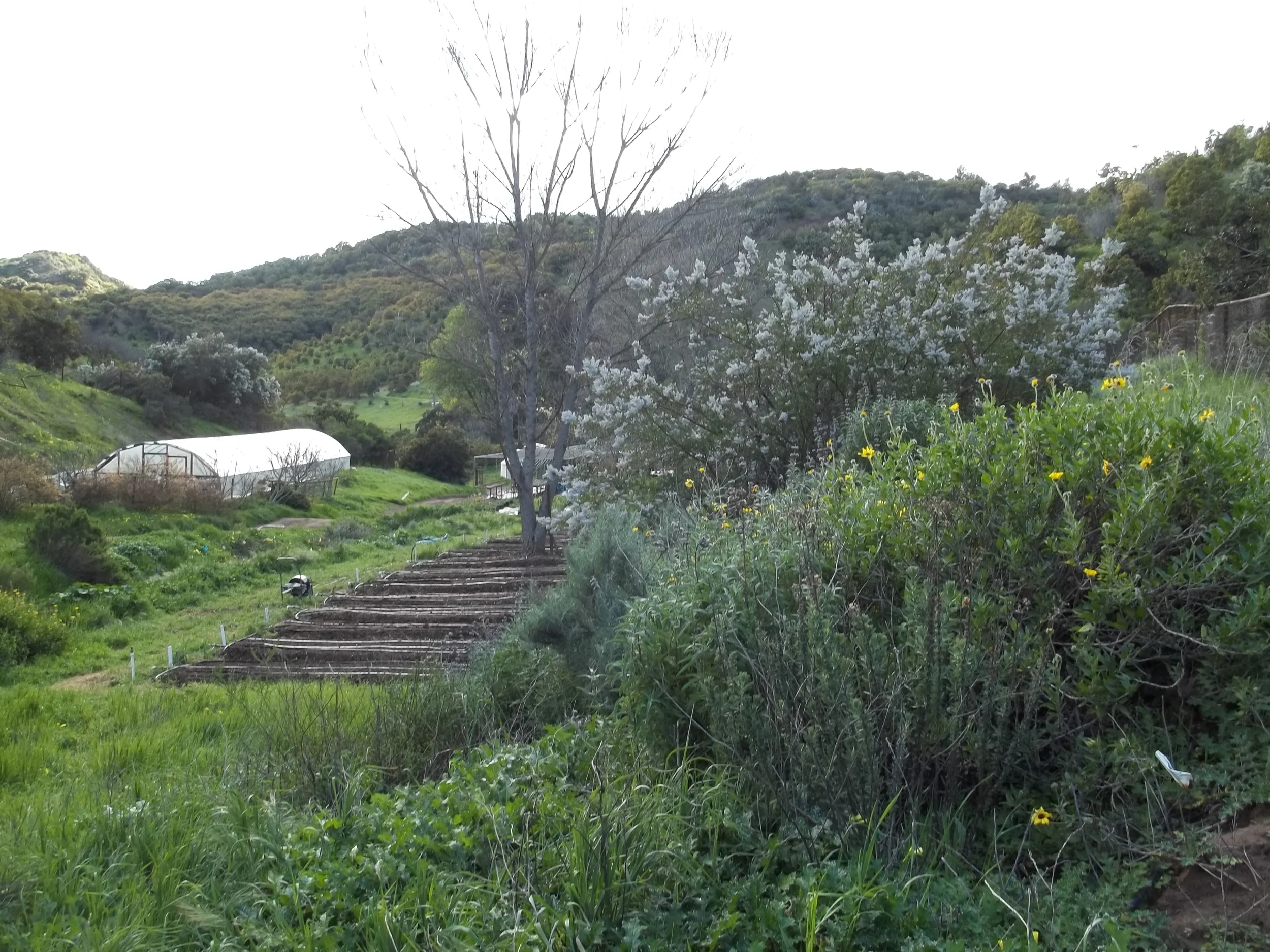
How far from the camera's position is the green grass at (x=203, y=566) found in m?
12.3

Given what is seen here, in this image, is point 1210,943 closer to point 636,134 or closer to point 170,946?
point 170,946

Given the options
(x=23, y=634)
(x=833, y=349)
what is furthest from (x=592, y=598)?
(x=23, y=634)

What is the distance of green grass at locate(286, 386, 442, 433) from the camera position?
51656 millimetres

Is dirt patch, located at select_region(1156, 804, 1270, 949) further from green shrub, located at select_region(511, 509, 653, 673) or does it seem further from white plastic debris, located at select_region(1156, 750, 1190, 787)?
green shrub, located at select_region(511, 509, 653, 673)

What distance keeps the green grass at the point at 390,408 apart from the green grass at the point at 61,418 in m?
12.2

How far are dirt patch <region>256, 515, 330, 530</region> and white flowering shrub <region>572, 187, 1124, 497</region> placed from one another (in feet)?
51.5

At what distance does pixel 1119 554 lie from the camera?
10.4 ft

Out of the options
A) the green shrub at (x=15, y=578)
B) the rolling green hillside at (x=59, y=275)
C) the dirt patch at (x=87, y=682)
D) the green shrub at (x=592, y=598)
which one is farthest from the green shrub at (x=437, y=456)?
the rolling green hillside at (x=59, y=275)

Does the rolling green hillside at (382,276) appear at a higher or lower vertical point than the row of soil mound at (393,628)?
higher

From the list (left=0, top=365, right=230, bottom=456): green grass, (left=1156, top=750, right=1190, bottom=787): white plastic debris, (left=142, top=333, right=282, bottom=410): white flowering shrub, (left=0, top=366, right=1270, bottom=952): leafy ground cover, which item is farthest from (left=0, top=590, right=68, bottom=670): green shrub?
(left=142, top=333, right=282, bottom=410): white flowering shrub

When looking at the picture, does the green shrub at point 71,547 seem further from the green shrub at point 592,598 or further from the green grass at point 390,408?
the green grass at point 390,408

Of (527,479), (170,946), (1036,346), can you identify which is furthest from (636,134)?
(170,946)

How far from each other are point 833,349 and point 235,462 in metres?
24.2

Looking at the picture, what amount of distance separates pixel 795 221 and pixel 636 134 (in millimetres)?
29611
